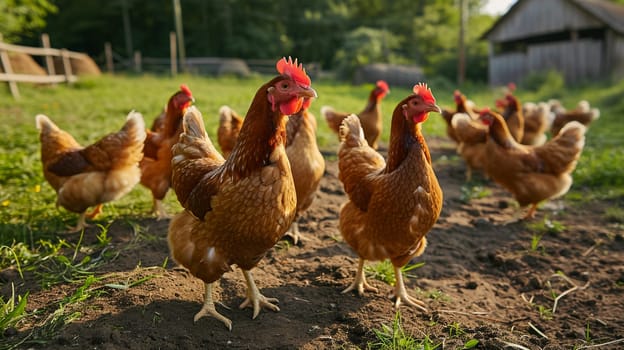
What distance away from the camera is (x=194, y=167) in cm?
283

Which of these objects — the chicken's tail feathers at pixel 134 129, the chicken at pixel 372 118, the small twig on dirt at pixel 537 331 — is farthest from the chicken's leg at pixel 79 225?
the chicken at pixel 372 118

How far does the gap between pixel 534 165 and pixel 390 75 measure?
16.8 metres

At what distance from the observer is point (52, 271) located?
2965 millimetres

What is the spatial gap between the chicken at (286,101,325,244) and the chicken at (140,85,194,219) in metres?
1.10

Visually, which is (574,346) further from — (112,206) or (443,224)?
(112,206)

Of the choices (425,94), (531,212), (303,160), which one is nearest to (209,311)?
(303,160)

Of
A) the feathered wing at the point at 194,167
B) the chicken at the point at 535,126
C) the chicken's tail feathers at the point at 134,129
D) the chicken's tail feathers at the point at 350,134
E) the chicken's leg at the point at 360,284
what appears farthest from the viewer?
the chicken at the point at 535,126

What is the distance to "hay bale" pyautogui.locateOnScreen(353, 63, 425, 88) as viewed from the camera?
2086 centimetres

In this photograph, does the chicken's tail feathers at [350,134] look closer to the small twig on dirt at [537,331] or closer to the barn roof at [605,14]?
the small twig on dirt at [537,331]

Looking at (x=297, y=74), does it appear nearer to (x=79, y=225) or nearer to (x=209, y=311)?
(x=209, y=311)

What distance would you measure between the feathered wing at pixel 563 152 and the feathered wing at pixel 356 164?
8.91 ft

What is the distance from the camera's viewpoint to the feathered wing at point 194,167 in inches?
102

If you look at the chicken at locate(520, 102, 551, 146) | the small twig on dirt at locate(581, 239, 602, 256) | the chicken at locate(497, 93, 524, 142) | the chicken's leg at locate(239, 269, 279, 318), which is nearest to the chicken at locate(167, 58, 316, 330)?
the chicken's leg at locate(239, 269, 279, 318)

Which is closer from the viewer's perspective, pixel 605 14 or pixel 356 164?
pixel 356 164
